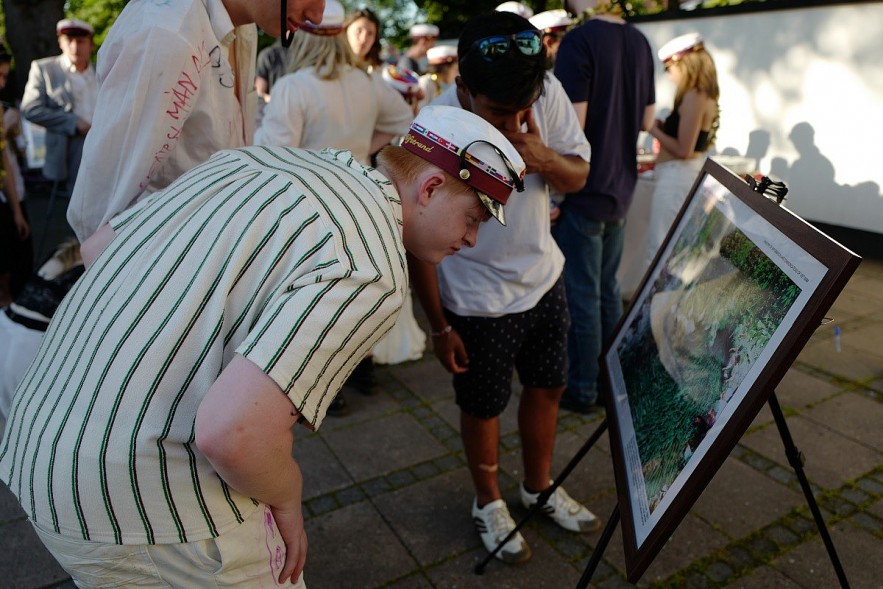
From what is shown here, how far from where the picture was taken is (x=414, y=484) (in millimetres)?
3020

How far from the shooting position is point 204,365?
45.1 inches

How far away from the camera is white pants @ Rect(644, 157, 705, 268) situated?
14.2ft

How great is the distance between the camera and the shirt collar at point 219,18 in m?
1.82

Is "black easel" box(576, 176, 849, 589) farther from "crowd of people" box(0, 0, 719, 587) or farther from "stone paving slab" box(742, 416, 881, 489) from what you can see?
"stone paving slab" box(742, 416, 881, 489)

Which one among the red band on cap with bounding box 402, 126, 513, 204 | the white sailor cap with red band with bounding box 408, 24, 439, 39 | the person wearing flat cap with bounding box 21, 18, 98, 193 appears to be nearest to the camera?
the red band on cap with bounding box 402, 126, 513, 204

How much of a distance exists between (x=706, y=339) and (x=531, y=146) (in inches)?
39.0

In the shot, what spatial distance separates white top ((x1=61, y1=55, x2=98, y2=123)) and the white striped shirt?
16.3 ft

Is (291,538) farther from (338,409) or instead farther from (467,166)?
(338,409)

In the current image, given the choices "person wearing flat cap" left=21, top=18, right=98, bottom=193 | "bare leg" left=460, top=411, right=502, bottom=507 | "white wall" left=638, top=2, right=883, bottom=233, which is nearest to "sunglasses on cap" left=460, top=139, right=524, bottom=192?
"bare leg" left=460, top=411, right=502, bottom=507

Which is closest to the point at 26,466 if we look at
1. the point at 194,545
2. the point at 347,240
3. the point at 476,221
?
the point at 194,545

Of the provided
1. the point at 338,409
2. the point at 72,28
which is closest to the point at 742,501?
the point at 338,409

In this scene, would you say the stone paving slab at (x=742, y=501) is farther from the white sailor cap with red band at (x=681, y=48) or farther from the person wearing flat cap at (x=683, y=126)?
the white sailor cap with red band at (x=681, y=48)

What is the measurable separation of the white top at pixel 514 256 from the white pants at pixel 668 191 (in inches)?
82.9

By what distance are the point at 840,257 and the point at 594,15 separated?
2.56 metres
